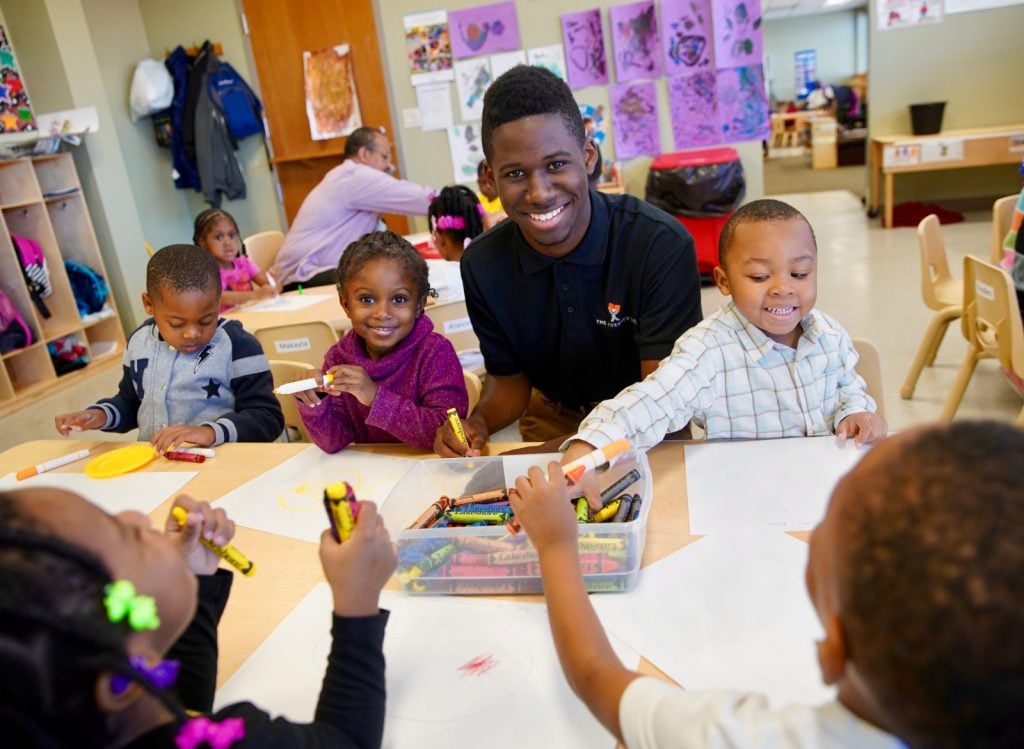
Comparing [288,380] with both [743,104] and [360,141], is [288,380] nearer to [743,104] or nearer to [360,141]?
[360,141]

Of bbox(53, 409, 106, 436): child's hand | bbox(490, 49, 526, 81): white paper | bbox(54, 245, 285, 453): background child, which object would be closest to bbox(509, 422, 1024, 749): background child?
bbox(54, 245, 285, 453): background child

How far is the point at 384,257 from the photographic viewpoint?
1.57 metres

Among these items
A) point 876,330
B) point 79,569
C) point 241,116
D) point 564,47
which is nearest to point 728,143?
point 564,47

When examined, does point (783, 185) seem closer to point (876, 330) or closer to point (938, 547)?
point (876, 330)

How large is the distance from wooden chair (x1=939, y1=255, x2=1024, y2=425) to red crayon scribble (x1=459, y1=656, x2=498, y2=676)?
1813 mm

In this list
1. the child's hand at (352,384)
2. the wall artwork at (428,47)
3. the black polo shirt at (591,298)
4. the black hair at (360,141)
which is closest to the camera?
the child's hand at (352,384)

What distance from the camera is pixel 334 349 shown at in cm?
166

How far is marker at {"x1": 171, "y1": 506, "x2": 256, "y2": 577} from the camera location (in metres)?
0.89

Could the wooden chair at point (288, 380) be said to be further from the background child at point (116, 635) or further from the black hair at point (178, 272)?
the background child at point (116, 635)

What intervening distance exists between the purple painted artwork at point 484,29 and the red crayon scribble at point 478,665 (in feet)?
15.5

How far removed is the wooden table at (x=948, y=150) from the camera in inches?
216

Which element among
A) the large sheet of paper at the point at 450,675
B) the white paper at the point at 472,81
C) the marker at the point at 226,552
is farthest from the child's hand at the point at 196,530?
the white paper at the point at 472,81

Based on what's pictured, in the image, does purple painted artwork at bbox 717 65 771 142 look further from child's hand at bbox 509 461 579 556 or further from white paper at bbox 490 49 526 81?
child's hand at bbox 509 461 579 556

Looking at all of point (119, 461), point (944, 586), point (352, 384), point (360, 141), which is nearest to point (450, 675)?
point (944, 586)
